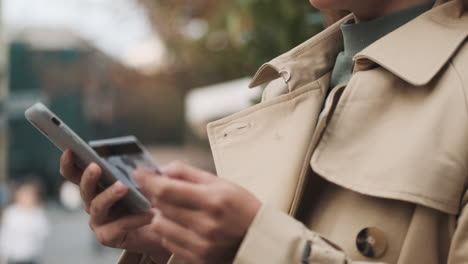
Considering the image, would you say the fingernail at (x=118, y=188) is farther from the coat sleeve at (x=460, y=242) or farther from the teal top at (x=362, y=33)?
the coat sleeve at (x=460, y=242)

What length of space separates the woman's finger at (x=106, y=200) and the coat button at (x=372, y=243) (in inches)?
22.3

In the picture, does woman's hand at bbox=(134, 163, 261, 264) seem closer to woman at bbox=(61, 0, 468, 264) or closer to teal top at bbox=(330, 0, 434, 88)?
woman at bbox=(61, 0, 468, 264)

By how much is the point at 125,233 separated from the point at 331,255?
699mm

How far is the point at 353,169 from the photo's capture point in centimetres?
150

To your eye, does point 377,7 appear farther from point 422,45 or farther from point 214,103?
point 214,103

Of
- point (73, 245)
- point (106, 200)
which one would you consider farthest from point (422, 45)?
point (73, 245)

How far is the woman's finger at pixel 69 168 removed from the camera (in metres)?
1.76

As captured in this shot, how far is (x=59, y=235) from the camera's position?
66.2 feet

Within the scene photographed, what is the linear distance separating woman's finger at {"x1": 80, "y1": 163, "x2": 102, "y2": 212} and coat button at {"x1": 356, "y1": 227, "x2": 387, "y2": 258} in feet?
2.02

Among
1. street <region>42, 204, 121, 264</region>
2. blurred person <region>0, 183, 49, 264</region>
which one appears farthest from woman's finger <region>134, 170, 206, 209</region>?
street <region>42, 204, 121, 264</region>

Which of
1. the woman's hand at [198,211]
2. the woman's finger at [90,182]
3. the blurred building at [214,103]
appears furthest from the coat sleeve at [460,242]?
the blurred building at [214,103]

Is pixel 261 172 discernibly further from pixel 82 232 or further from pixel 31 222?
pixel 82 232

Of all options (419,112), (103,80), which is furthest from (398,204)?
(103,80)

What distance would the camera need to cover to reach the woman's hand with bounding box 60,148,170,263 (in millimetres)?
1722
